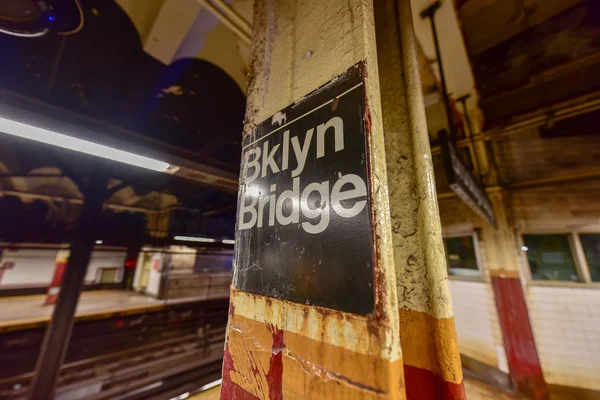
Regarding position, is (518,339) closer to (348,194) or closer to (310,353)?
(310,353)

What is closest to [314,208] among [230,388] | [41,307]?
[230,388]

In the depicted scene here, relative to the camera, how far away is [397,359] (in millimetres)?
555

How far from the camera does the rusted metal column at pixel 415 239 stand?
0.70 meters

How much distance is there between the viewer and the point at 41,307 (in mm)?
10219

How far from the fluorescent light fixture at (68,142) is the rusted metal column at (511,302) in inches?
253

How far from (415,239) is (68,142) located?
279 centimetres

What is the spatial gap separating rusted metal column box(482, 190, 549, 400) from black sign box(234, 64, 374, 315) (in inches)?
238

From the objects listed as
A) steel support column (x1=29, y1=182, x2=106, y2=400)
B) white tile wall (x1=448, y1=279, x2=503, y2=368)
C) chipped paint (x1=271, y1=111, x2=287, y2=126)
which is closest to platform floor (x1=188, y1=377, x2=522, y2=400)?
white tile wall (x1=448, y1=279, x2=503, y2=368)

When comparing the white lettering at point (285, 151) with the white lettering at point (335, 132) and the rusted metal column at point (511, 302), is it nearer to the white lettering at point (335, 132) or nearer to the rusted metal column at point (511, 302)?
the white lettering at point (335, 132)

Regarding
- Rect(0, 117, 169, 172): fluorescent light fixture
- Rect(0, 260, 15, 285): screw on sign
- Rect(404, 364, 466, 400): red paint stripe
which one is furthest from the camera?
Rect(0, 260, 15, 285): screw on sign

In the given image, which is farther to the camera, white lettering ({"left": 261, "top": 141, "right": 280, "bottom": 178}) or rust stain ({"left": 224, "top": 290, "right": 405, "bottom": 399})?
white lettering ({"left": 261, "top": 141, "right": 280, "bottom": 178})

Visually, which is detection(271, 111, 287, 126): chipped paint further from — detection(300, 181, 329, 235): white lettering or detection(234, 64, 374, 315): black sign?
detection(300, 181, 329, 235): white lettering

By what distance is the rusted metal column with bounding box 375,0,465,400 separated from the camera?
70cm

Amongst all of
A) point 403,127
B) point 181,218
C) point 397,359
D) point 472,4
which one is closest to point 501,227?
point 472,4
